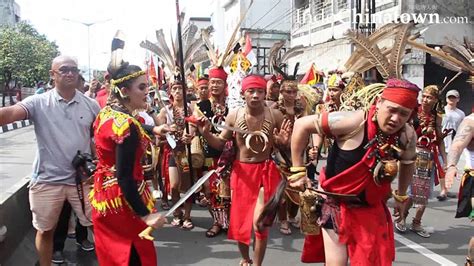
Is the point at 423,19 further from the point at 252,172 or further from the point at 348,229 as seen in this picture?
the point at 348,229

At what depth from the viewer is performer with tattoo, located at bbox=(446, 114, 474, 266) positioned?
3723 millimetres

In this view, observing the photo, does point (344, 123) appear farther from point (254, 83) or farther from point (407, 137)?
point (254, 83)

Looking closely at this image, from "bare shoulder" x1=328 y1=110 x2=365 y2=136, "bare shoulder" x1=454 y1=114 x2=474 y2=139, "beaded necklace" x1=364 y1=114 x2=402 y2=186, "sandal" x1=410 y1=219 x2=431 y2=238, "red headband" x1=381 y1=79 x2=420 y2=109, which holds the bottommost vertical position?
"sandal" x1=410 y1=219 x2=431 y2=238

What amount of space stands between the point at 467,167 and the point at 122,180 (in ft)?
10.5

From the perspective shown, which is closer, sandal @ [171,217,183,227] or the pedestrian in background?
the pedestrian in background

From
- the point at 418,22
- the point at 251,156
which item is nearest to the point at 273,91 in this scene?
the point at 251,156

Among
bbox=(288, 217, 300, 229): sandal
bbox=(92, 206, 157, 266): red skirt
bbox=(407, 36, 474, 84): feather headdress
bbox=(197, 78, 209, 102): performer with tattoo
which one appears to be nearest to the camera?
bbox=(92, 206, 157, 266): red skirt

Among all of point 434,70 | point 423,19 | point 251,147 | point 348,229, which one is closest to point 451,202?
point 251,147

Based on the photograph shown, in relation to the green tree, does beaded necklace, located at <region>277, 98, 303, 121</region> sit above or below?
below

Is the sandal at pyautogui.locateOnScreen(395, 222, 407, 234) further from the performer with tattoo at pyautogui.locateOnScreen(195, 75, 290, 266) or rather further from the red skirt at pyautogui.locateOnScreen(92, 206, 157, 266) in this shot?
the red skirt at pyautogui.locateOnScreen(92, 206, 157, 266)

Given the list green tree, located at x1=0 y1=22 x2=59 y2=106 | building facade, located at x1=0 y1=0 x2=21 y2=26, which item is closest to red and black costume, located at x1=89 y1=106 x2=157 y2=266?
building facade, located at x1=0 y1=0 x2=21 y2=26

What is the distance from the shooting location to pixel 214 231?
5.79m

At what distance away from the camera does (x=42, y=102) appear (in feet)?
13.0

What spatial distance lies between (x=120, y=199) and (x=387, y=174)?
1.70 meters
